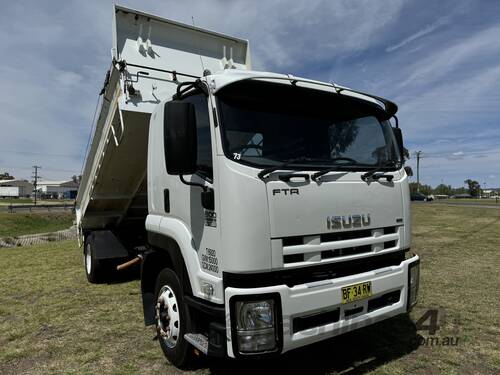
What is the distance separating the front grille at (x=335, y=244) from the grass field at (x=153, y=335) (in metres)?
1.13

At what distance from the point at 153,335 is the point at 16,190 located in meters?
105

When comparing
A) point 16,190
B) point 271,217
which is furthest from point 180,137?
point 16,190

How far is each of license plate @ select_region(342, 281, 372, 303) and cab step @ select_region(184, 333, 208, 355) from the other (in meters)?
1.12

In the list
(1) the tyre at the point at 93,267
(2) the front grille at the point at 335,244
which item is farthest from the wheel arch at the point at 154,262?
(1) the tyre at the point at 93,267

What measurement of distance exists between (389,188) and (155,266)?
2.47m

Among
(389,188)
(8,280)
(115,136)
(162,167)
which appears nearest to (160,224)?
(162,167)

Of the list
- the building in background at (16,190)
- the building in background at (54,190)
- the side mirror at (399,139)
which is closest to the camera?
the side mirror at (399,139)

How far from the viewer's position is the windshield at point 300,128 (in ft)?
9.79

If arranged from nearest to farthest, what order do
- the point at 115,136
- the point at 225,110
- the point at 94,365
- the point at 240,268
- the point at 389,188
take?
1. the point at 240,268
2. the point at 225,110
3. the point at 389,188
4. the point at 94,365
5. the point at 115,136

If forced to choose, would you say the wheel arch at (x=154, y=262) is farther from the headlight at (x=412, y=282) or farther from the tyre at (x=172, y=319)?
the headlight at (x=412, y=282)

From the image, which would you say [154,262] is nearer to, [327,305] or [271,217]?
[271,217]

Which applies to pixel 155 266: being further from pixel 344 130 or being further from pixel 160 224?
pixel 344 130

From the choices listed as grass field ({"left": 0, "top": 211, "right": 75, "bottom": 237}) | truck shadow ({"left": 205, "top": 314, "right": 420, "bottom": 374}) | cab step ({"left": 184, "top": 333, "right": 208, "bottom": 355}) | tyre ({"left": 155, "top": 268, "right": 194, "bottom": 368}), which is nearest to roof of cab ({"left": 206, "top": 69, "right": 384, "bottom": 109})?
tyre ({"left": 155, "top": 268, "right": 194, "bottom": 368})

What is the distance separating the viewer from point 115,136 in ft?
16.3
